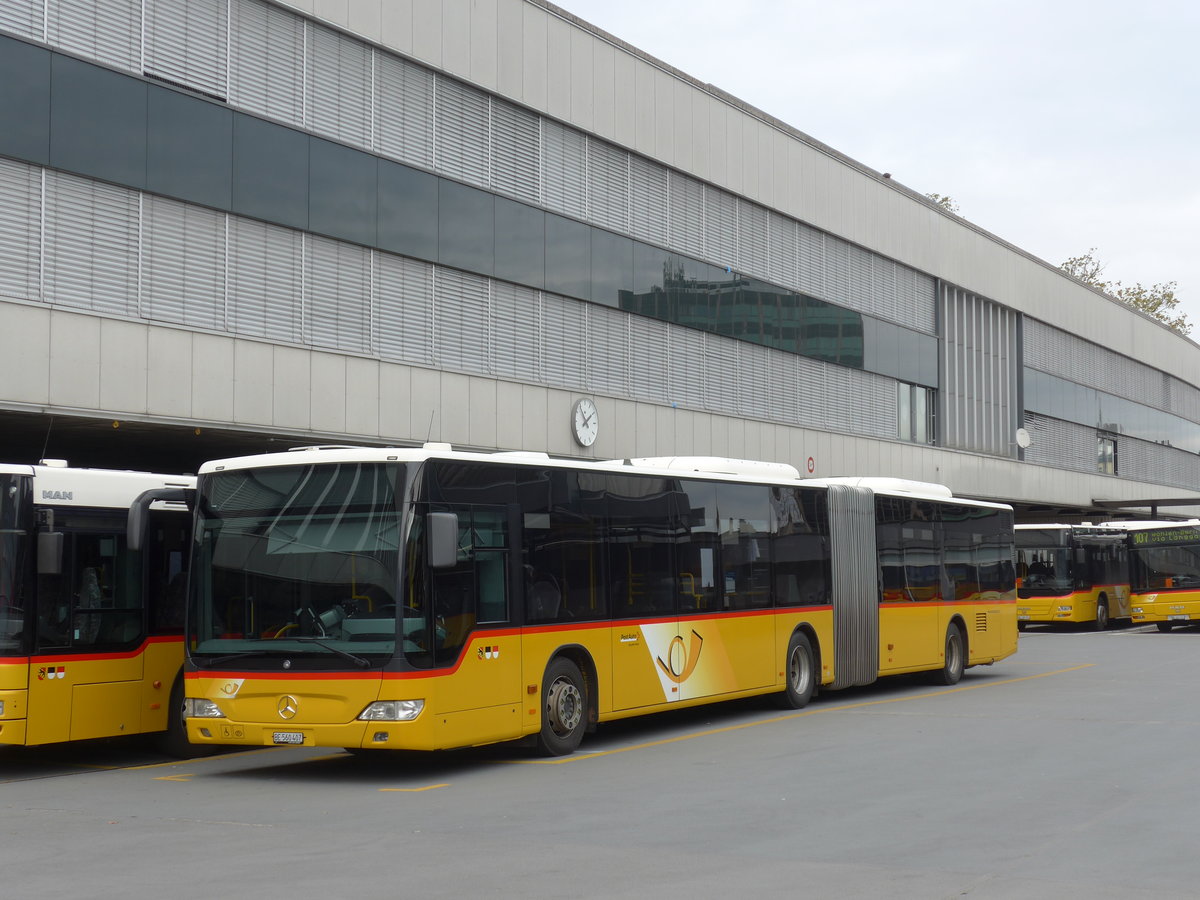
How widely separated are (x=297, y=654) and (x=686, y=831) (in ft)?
14.0

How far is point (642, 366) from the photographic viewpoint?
29.9m

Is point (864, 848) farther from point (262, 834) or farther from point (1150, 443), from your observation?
point (1150, 443)

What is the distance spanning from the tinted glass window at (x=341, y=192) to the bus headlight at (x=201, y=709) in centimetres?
1084

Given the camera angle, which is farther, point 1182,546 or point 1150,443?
point 1150,443

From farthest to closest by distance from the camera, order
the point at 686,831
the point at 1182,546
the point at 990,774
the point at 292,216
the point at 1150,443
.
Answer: the point at 1150,443 → the point at 1182,546 → the point at 292,216 → the point at 990,774 → the point at 686,831

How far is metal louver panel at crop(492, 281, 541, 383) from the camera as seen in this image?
2588cm

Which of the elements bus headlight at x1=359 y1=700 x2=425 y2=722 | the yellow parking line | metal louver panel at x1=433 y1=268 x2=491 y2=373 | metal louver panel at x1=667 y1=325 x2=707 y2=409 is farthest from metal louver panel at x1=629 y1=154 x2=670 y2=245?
bus headlight at x1=359 y1=700 x2=425 y2=722

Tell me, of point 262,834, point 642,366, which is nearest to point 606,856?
point 262,834

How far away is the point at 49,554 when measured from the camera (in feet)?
42.4

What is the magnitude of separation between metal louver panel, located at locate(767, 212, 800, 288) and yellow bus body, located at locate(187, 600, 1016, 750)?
16.4 meters

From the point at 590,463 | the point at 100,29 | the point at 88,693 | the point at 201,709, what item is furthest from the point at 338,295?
the point at 201,709

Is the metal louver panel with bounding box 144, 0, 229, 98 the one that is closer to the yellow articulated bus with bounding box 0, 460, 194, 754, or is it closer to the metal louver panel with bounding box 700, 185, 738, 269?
the yellow articulated bus with bounding box 0, 460, 194, 754

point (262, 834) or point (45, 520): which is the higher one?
point (45, 520)

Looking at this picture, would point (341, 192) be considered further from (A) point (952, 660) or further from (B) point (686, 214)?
(A) point (952, 660)
